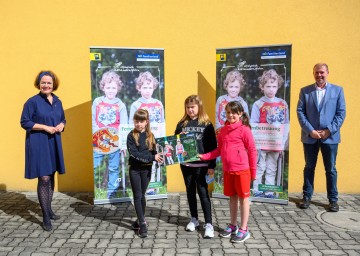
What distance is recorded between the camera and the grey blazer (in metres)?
4.73

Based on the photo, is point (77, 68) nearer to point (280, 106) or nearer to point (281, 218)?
point (280, 106)

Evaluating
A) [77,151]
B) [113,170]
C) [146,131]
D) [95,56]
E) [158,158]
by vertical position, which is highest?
[95,56]

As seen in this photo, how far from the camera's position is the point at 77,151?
588cm

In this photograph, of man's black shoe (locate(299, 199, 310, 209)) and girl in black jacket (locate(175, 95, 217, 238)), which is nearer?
girl in black jacket (locate(175, 95, 217, 238))

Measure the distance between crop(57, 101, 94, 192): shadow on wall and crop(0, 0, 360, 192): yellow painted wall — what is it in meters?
0.05

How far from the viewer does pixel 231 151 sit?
385 cm

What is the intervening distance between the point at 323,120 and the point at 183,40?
2.38 m

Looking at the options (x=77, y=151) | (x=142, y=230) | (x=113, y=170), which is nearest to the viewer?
(x=142, y=230)

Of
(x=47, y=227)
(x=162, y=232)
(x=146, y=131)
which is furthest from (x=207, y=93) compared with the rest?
(x=47, y=227)

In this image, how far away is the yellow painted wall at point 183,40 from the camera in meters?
5.45

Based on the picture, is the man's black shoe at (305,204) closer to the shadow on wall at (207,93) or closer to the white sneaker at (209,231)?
the white sneaker at (209,231)

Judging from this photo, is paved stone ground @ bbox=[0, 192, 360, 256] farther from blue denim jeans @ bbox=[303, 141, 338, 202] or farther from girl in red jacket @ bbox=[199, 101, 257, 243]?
girl in red jacket @ bbox=[199, 101, 257, 243]

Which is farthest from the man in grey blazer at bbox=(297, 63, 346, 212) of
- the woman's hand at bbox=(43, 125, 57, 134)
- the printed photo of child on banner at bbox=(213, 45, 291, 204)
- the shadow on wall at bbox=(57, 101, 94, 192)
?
the shadow on wall at bbox=(57, 101, 94, 192)

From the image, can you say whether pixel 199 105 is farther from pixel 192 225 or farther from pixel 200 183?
pixel 192 225
